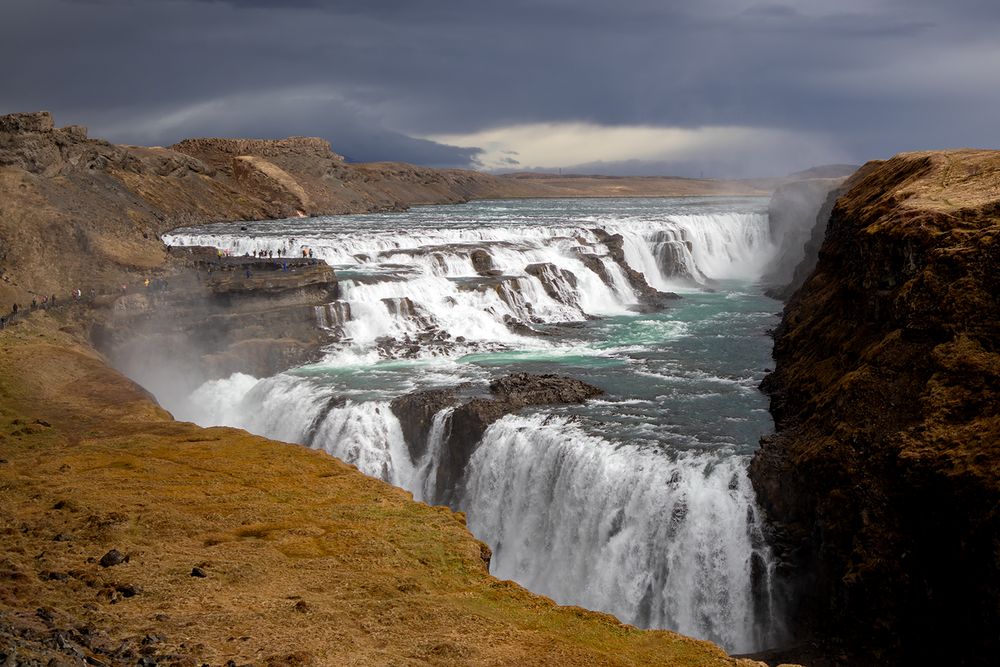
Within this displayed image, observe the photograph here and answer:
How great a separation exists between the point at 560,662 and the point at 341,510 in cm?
599

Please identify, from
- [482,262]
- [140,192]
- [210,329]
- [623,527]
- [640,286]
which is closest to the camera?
[623,527]

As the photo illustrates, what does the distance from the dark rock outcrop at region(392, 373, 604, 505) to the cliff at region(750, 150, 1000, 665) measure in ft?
21.0

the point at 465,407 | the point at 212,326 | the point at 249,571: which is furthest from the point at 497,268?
the point at 249,571

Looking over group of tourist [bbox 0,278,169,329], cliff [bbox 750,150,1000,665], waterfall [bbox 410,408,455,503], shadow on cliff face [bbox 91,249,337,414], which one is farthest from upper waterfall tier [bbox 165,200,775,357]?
cliff [bbox 750,150,1000,665]

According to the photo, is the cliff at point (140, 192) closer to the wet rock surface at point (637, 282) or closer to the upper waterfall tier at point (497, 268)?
the upper waterfall tier at point (497, 268)

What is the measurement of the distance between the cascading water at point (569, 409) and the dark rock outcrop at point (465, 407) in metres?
0.33

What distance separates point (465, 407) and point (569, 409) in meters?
2.77

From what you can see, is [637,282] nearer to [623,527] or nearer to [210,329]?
[210,329]

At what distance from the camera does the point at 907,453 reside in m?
14.6

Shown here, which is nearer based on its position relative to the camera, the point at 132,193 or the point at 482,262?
the point at 482,262

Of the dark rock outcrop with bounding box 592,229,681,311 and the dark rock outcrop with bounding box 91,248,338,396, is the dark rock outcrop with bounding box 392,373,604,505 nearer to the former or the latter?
the dark rock outcrop with bounding box 91,248,338,396

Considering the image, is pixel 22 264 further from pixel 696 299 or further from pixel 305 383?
pixel 696 299

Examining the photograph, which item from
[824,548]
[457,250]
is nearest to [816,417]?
[824,548]

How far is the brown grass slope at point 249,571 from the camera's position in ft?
32.4
